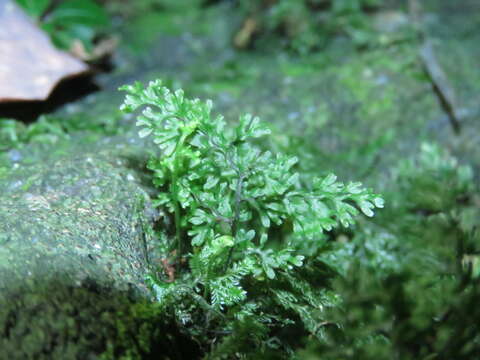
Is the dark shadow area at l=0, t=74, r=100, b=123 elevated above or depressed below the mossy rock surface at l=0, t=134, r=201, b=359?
below

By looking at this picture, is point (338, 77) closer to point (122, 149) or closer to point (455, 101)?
point (455, 101)

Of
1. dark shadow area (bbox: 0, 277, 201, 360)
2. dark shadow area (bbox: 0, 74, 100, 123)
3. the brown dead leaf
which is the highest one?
dark shadow area (bbox: 0, 277, 201, 360)

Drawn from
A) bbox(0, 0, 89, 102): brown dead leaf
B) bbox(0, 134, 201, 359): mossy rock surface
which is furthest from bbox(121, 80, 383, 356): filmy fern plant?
bbox(0, 0, 89, 102): brown dead leaf

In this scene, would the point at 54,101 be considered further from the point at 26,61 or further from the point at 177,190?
the point at 177,190

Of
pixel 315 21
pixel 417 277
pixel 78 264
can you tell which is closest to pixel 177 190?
pixel 78 264

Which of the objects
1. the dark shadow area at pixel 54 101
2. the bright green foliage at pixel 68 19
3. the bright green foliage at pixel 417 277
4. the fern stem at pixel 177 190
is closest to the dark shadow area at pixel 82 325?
the fern stem at pixel 177 190

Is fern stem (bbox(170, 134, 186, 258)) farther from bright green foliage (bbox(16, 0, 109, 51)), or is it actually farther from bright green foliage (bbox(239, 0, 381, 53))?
bright green foliage (bbox(239, 0, 381, 53))
